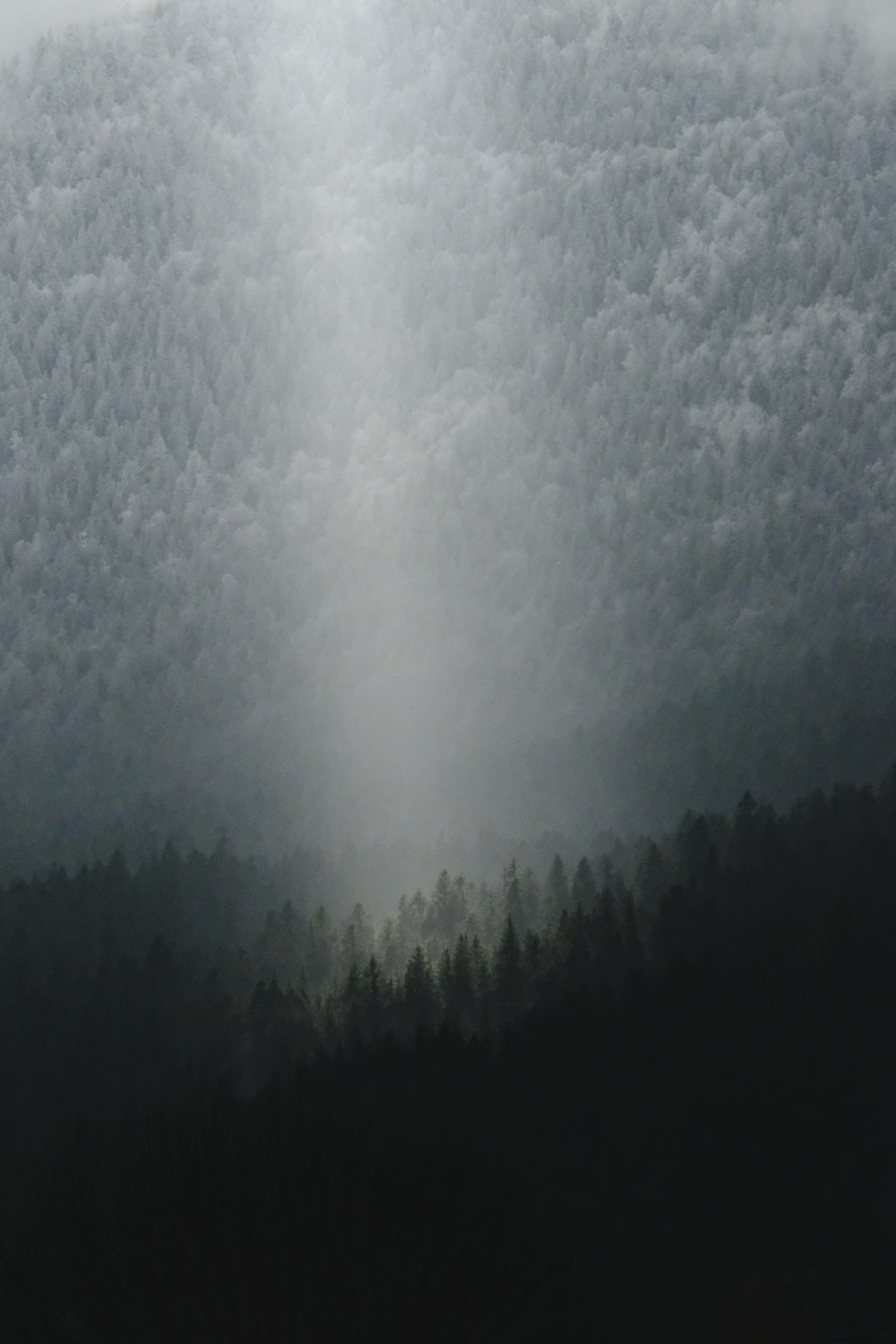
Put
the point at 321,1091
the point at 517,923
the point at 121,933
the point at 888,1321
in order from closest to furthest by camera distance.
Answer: the point at 888,1321, the point at 321,1091, the point at 517,923, the point at 121,933

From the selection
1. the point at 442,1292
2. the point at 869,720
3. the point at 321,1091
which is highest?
the point at 869,720

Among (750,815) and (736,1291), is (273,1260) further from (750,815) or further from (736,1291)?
(750,815)

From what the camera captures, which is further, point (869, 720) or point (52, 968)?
point (869, 720)

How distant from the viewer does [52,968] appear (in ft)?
424

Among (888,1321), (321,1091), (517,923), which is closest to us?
(888,1321)

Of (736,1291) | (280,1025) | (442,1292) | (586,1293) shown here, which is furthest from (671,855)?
(442,1292)

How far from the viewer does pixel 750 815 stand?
412 ft

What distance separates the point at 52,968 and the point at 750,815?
173 feet

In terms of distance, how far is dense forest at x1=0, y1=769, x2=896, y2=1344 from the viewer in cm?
4381

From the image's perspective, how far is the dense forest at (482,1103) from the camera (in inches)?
Answer: 1725

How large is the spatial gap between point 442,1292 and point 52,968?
90.8 meters

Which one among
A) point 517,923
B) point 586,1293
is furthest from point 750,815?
point 586,1293

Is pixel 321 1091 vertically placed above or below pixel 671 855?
below

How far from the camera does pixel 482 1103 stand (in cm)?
8969
